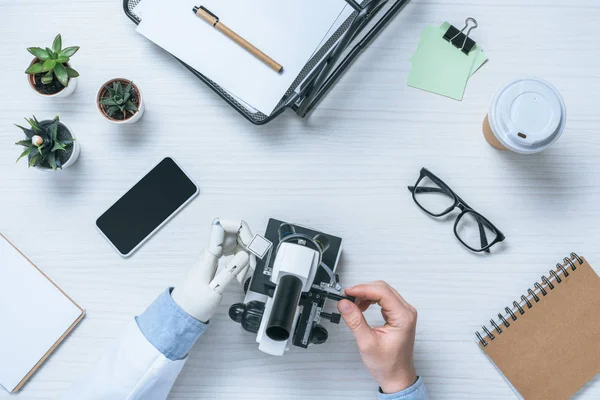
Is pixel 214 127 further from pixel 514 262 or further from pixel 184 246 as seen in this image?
pixel 514 262

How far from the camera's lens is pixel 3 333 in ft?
3.12

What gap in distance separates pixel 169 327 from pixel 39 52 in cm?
49

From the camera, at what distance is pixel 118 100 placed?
37.3 inches

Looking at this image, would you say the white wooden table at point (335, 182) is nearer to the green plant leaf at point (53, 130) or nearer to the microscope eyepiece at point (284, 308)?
the green plant leaf at point (53, 130)

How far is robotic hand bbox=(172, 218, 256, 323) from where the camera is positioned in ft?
2.83

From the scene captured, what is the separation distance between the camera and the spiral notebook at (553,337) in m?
0.95

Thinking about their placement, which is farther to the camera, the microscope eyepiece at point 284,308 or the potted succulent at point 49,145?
the potted succulent at point 49,145

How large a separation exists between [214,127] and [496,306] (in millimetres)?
573

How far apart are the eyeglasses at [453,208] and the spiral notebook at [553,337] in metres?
0.12

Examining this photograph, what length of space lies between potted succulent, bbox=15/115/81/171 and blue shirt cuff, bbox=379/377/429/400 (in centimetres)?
65

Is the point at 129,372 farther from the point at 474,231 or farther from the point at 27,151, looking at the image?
the point at 474,231

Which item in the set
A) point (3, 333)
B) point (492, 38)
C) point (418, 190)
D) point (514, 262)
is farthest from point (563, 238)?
point (3, 333)

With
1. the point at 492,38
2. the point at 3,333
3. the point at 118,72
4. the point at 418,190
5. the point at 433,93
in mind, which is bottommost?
the point at 3,333

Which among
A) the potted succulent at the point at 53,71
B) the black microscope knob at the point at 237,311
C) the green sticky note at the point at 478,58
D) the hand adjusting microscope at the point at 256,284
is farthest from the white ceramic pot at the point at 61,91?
the green sticky note at the point at 478,58
